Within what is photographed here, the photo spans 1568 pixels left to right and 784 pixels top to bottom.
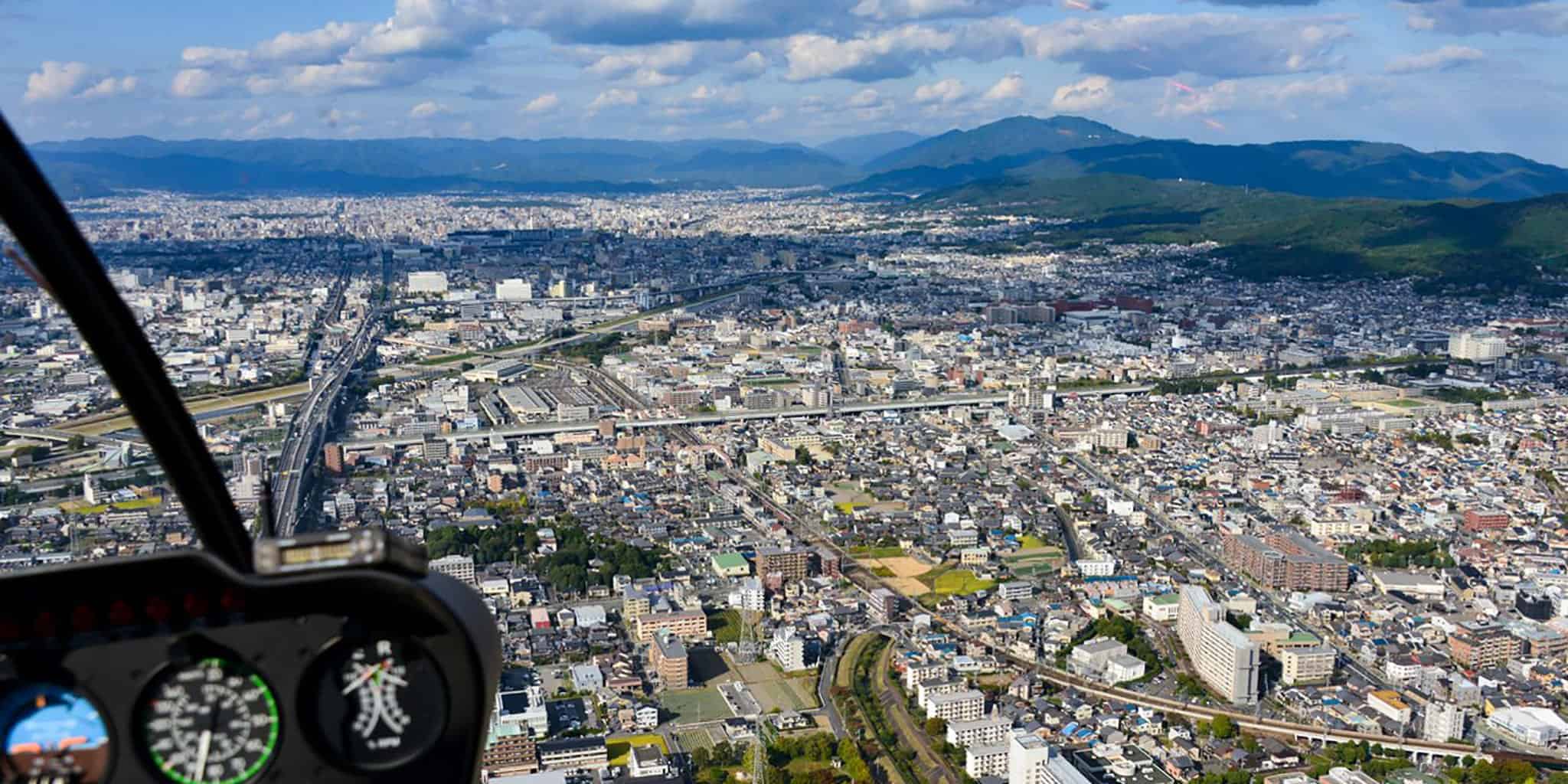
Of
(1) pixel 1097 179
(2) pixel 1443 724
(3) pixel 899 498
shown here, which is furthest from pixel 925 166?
(2) pixel 1443 724

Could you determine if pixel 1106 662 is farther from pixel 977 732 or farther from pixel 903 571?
pixel 903 571

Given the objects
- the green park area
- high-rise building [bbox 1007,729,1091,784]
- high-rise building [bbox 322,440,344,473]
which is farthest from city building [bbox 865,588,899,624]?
high-rise building [bbox 322,440,344,473]

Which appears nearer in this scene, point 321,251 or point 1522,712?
point 1522,712

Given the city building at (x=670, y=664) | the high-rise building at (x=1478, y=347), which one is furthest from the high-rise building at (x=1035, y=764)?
the high-rise building at (x=1478, y=347)

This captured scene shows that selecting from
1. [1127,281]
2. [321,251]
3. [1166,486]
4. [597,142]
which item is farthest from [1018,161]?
[1166,486]

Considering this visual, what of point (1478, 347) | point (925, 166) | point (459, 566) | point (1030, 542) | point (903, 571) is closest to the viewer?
point (459, 566)

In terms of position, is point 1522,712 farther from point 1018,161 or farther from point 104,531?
point 1018,161
